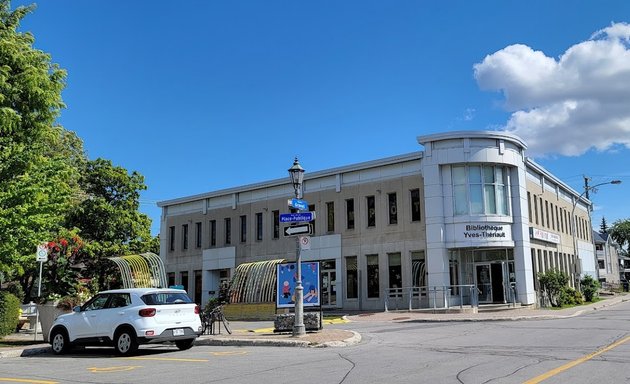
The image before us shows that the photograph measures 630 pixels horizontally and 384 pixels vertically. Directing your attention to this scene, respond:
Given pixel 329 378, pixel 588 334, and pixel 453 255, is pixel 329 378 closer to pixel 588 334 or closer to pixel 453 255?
pixel 588 334

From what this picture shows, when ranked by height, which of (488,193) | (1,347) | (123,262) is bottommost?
(1,347)

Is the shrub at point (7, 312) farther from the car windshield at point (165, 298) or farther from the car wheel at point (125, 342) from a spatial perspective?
the car windshield at point (165, 298)

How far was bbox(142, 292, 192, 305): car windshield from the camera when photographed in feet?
46.3

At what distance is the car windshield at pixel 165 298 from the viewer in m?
14.1

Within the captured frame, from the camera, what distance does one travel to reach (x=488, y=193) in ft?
104

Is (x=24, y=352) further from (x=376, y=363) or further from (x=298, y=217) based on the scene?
(x=376, y=363)

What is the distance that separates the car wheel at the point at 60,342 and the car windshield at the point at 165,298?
2697 millimetres

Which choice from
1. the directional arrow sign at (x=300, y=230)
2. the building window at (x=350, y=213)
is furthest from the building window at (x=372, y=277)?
the directional arrow sign at (x=300, y=230)

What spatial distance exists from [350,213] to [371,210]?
4.96 feet

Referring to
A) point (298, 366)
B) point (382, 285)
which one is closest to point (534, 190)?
point (382, 285)

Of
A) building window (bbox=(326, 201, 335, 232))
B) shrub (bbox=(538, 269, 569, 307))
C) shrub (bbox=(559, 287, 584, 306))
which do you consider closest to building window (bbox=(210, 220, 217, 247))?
building window (bbox=(326, 201, 335, 232))

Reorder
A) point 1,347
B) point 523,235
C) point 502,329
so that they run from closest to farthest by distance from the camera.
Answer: point 1,347
point 502,329
point 523,235

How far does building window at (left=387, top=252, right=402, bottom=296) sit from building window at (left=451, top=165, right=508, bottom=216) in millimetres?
4484

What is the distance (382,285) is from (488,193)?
7906 millimetres
